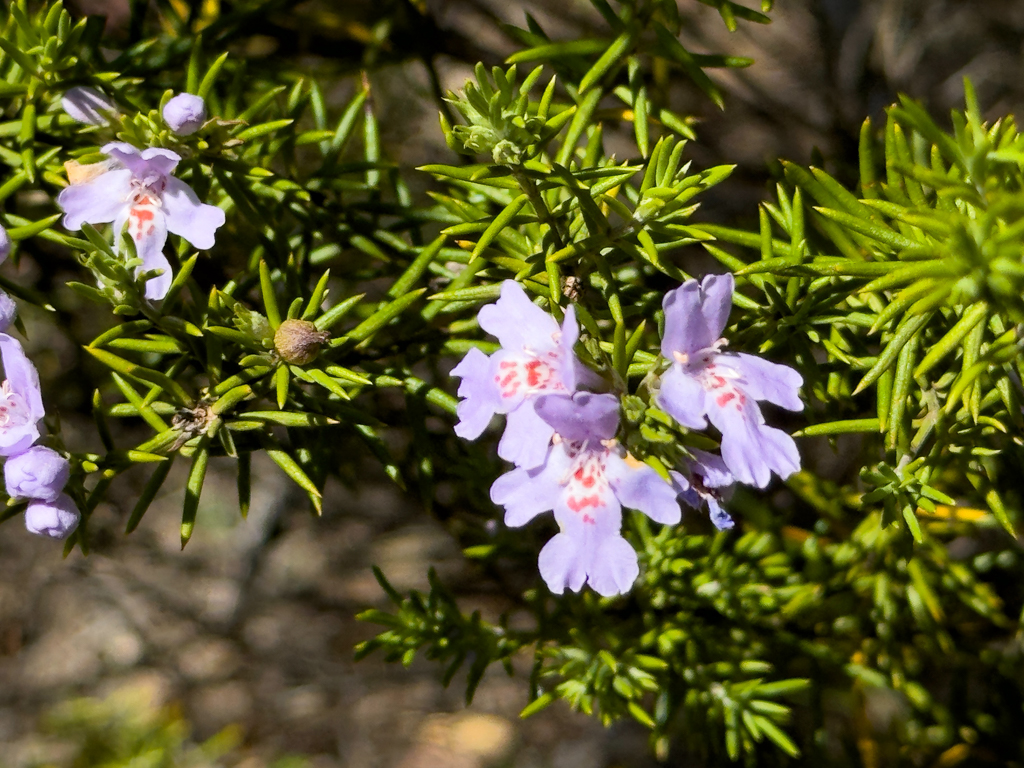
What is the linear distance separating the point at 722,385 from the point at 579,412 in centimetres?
35

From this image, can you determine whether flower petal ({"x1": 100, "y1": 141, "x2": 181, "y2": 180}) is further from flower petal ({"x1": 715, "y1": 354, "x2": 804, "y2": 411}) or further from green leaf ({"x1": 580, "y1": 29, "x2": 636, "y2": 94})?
flower petal ({"x1": 715, "y1": 354, "x2": 804, "y2": 411})

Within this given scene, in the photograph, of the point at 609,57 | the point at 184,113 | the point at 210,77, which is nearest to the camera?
the point at 184,113

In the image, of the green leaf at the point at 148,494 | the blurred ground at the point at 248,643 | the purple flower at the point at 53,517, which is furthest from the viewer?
the blurred ground at the point at 248,643

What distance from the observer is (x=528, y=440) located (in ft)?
5.31

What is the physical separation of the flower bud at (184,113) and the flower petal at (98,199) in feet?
0.60

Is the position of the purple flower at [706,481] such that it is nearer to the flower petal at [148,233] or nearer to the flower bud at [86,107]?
the flower petal at [148,233]

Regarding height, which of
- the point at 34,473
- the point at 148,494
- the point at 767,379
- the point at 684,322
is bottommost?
the point at 148,494

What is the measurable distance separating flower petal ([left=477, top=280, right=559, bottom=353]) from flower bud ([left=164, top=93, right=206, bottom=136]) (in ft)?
2.67

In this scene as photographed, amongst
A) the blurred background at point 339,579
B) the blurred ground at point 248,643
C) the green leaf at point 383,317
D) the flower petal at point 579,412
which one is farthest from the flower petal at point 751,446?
the blurred ground at point 248,643

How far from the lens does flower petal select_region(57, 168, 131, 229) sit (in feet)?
6.37

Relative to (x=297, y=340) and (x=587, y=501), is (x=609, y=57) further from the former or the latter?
(x=587, y=501)

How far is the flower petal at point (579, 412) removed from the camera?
59.4 inches

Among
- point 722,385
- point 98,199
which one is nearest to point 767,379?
point 722,385

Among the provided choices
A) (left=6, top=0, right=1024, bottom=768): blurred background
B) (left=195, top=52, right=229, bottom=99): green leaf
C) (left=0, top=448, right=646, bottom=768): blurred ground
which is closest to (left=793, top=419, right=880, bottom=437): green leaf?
(left=195, top=52, right=229, bottom=99): green leaf
